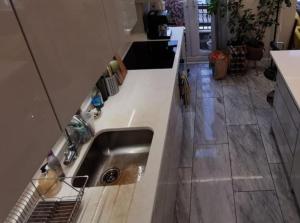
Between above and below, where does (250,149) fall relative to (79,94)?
below

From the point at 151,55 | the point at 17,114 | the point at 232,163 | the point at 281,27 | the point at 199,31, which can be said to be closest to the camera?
the point at 17,114

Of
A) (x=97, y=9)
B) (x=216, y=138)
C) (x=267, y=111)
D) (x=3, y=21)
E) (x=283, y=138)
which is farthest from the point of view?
(x=267, y=111)

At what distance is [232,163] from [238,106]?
107 cm

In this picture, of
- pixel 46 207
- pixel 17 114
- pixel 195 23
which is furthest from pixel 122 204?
pixel 195 23

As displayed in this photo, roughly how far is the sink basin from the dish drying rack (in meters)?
0.28

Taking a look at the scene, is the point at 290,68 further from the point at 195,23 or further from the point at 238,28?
the point at 195,23

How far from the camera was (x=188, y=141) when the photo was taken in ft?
9.73

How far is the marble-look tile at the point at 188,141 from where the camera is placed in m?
2.73

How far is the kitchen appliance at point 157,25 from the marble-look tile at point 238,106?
1.23 meters

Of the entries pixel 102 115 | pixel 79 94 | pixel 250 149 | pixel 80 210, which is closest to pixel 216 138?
pixel 250 149

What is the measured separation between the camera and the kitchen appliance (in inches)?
115

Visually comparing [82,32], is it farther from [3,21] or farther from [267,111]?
[267,111]

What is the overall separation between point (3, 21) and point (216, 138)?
2652 mm

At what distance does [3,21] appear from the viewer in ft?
2.01
